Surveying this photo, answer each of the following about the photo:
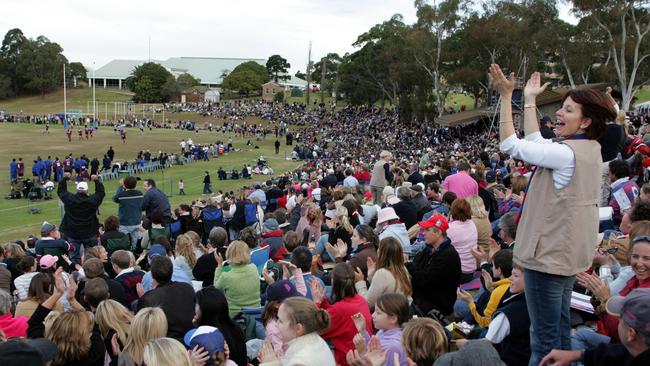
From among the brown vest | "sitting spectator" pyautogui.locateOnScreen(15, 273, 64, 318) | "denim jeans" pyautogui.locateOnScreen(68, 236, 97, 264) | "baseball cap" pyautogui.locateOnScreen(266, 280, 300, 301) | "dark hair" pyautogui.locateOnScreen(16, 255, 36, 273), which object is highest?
the brown vest

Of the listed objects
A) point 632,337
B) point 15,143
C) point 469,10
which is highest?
point 469,10

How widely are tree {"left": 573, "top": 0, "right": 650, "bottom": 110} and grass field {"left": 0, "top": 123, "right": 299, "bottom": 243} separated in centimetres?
2209

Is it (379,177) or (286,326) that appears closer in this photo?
(286,326)

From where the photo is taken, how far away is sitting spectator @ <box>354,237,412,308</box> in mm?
6328

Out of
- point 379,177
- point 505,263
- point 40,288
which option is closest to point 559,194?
point 505,263

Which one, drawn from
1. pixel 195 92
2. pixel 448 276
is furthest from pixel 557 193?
pixel 195 92

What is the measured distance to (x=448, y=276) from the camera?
6.73m

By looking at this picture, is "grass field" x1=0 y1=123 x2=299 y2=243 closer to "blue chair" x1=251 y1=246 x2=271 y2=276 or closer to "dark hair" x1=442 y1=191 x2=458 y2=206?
"blue chair" x1=251 y1=246 x2=271 y2=276

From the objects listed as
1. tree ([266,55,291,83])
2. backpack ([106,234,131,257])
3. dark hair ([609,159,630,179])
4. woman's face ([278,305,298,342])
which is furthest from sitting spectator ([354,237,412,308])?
tree ([266,55,291,83])

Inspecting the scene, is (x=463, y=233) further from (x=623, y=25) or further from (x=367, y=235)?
(x=623, y=25)

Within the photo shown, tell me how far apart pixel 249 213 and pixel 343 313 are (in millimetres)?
8546

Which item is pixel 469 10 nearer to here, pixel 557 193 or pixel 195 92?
pixel 557 193

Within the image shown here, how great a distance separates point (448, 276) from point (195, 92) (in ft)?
379

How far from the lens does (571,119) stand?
371 centimetres
